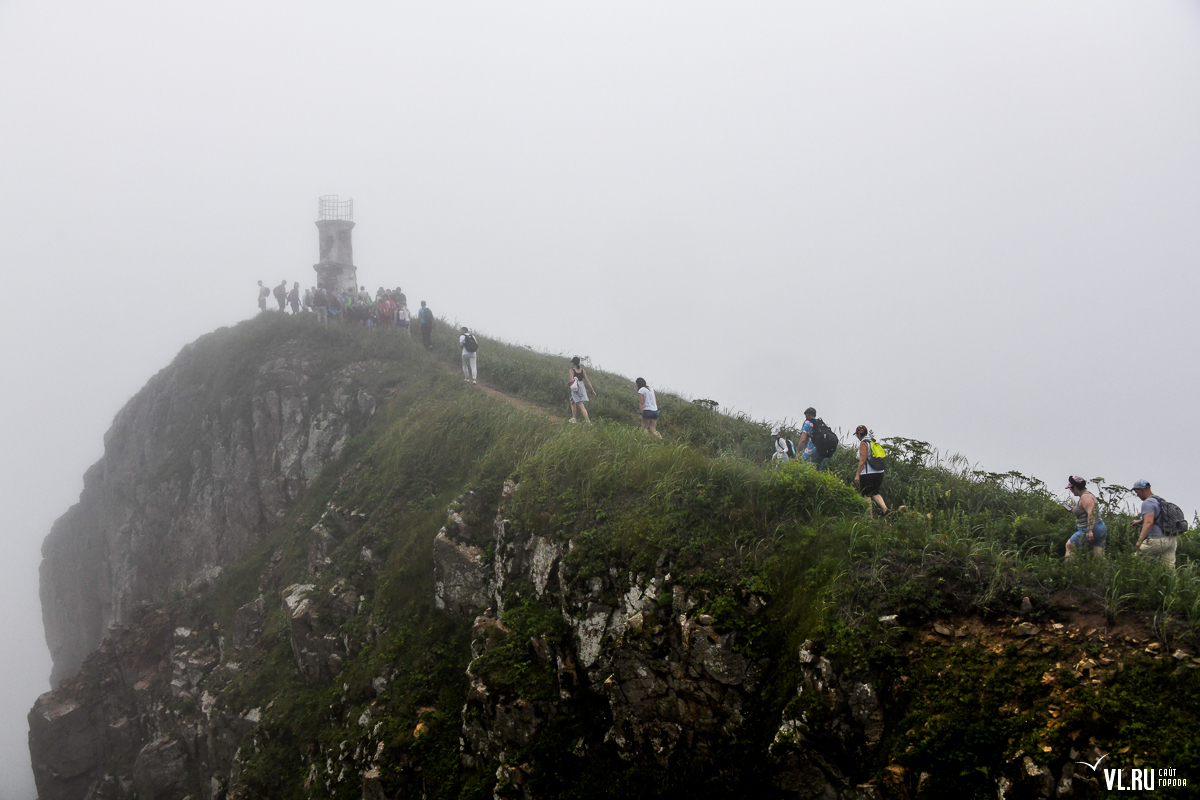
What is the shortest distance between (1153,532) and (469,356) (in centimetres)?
1808

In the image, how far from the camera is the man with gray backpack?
8.34 metres

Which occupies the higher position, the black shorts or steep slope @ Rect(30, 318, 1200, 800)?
the black shorts

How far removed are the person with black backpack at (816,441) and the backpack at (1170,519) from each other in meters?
5.15

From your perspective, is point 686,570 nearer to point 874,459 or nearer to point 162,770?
point 874,459

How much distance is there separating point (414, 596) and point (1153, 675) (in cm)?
1210

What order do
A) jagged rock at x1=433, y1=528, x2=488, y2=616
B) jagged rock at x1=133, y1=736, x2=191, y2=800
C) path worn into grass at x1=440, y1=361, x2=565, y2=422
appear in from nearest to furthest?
1. jagged rock at x1=433, y1=528, x2=488, y2=616
2. jagged rock at x1=133, y1=736, x2=191, y2=800
3. path worn into grass at x1=440, y1=361, x2=565, y2=422

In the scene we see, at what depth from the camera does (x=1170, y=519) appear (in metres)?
8.48

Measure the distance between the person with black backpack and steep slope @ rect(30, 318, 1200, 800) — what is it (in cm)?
88

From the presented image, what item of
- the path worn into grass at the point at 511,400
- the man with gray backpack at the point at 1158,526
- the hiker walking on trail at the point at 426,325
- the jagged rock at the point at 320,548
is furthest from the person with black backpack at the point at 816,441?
the hiker walking on trail at the point at 426,325

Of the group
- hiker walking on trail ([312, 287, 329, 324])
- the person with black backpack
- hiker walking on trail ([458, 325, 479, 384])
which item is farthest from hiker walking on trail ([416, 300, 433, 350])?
the person with black backpack

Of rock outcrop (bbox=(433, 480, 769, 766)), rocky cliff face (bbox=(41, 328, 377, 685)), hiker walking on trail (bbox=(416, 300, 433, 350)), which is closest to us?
rock outcrop (bbox=(433, 480, 769, 766))

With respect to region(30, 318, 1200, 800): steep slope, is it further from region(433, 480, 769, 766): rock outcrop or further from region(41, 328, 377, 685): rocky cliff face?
region(41, 328, 377, 685): rocky cliff face

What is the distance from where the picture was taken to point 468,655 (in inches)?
458

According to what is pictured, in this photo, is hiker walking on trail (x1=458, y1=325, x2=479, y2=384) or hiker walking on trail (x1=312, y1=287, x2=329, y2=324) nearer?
hiker walking on trail (x1=458, y1=325, x2=479, y2=384)
